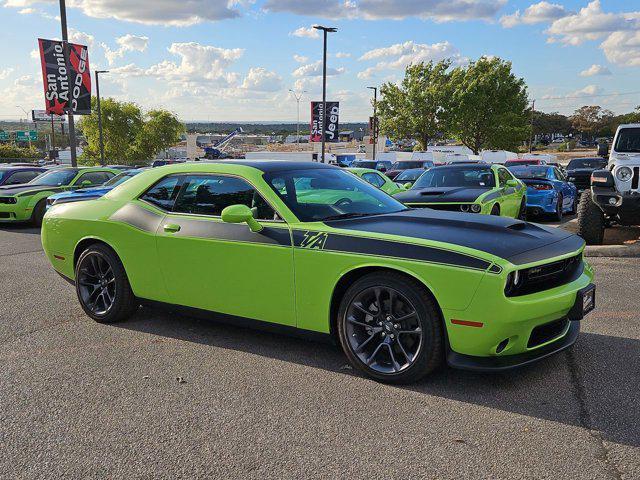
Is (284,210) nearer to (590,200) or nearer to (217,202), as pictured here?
(217,202)

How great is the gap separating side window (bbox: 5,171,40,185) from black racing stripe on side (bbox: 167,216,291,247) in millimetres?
12901

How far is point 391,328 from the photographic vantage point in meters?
3.81

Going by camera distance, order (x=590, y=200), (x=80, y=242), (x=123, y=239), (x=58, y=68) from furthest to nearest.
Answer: (x=58, y=68) < (x=590, y=200) < (x=80, y=242) < (x=123, y=239)

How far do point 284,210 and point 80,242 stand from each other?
7.82 feet

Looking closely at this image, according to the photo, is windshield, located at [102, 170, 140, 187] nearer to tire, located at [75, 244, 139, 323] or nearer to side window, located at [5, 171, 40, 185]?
side window, located at [5, 171, 40, 185]

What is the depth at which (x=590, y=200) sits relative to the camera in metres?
9.39

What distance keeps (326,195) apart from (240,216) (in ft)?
2.60

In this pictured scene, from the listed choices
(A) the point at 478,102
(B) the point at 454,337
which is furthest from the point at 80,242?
(A) the point at 478,102

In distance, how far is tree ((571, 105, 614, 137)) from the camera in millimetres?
111250

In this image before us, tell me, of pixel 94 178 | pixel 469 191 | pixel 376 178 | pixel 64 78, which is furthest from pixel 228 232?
pixel 64 78

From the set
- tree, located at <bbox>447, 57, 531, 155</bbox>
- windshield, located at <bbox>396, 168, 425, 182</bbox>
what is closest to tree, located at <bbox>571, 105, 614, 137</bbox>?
tree, located at <bbox>447, 57, 531, 155</bbox>

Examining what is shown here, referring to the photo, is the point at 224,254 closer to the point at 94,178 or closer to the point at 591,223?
the point at 591,223

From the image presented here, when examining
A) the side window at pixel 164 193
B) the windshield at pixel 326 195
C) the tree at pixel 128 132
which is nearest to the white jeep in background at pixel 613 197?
the windshield at pixel 326 195

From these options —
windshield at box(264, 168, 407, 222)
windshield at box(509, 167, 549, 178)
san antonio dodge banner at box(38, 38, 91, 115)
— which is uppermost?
san antonio dodge banner at box(38, 38, 91, 115)
